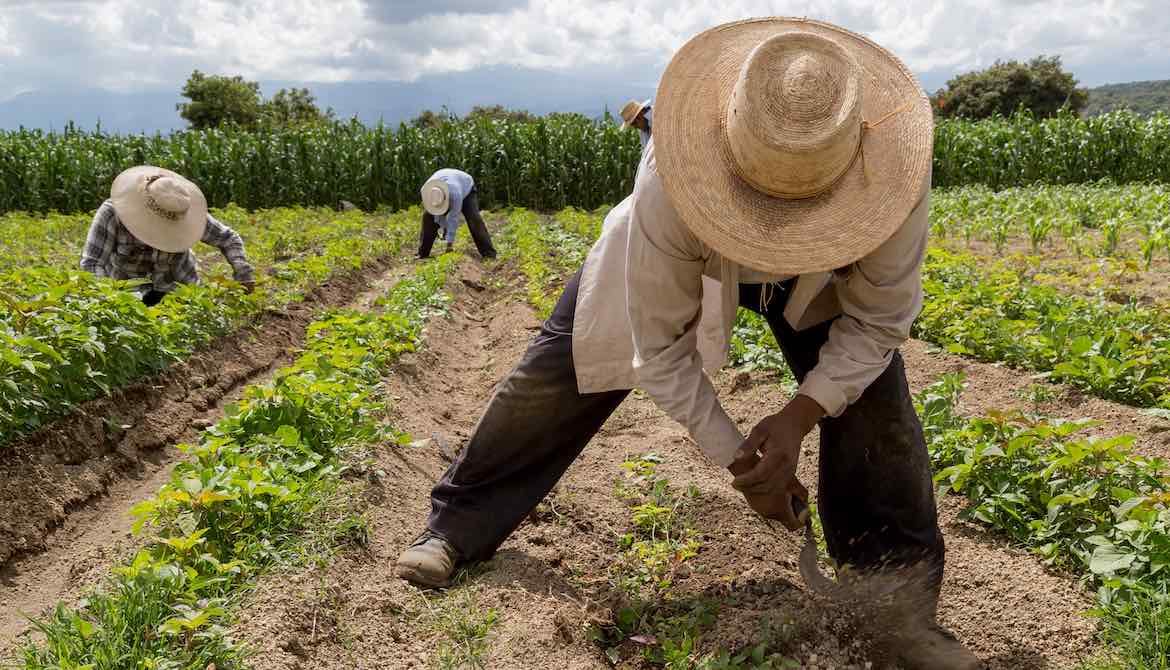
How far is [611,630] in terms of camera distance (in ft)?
8.92

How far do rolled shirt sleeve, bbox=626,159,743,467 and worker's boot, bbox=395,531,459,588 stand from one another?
42.0 inches

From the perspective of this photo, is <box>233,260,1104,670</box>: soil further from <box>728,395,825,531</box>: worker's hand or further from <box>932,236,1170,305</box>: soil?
<box>932,236,1170,305</box>: soil

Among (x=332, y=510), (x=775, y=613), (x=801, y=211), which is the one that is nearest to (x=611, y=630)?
(x=775, y=613)

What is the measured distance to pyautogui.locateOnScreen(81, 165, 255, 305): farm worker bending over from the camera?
215 inches

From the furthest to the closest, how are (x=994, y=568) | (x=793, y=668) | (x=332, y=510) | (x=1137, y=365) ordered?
1. (x=1137, y=365)
2. (x=332, y=510)
3. (x=994, y=568)
4. (x=793, y=668)

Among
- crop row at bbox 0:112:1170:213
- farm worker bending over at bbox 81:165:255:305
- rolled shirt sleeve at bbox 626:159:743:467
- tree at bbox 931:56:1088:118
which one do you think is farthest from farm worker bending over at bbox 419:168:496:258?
tree at bbox 931:56:1088:118

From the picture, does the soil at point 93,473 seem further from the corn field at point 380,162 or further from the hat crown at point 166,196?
the corn field at point 380,162

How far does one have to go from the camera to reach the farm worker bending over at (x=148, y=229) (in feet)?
17.9

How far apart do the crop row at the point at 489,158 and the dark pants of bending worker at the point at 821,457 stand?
52.7ft

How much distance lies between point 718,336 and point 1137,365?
2826 mm

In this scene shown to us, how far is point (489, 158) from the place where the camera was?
19.1 m

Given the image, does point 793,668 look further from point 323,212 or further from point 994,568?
point 323,212

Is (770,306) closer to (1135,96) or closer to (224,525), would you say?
(224,525)

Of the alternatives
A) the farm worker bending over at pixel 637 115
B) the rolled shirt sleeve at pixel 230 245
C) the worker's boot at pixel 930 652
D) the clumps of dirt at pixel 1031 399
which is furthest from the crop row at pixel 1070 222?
the rolled shirt sleeve at pixel 230 245
